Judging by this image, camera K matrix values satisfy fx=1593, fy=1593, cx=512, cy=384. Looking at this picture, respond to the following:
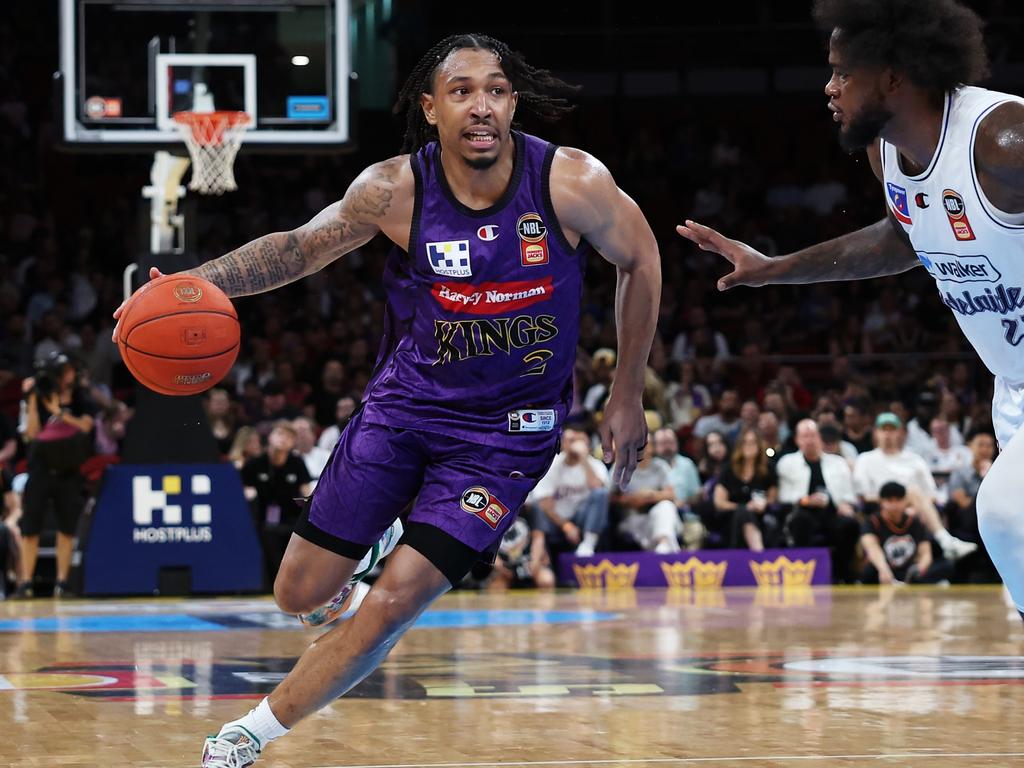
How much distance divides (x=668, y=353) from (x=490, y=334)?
13.5 metres

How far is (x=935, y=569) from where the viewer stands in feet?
42.1

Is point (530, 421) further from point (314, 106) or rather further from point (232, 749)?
point (314, 106)

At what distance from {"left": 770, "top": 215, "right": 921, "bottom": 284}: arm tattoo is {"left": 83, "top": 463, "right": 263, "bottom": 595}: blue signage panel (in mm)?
7073

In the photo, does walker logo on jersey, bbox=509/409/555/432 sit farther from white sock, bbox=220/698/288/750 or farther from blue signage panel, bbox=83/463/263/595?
blue signage panel, bbox=83/463/263/595

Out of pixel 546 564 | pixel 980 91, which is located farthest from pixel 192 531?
pixel 980 91

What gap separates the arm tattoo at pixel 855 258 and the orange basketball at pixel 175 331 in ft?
5.73

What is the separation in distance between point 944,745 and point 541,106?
2.47m

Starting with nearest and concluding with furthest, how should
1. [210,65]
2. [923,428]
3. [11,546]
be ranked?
1. [210,65]
2. [11,546]
3. [923,428]

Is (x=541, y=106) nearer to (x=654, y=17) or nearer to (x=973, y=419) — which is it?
(x=973, y=419)

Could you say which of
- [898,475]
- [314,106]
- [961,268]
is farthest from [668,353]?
[961,268]

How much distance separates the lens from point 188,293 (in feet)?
15.6

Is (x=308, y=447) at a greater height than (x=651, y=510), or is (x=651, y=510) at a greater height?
(x=308, y=447)

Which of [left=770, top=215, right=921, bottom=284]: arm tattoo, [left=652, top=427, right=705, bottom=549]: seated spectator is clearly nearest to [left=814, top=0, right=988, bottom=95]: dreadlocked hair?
[left=770, top=215, right=921, bottom=284]: arm tattoo

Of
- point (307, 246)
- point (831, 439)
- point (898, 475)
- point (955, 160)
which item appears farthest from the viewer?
point (831, 439)
